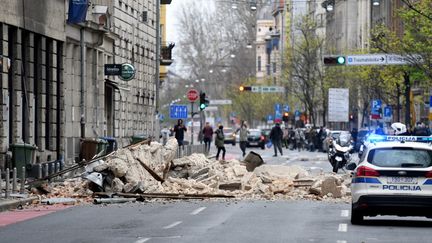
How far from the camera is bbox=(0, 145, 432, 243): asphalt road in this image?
20.4 meters

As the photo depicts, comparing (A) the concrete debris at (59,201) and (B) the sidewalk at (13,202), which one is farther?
(A) the concrete debris at (59,201)

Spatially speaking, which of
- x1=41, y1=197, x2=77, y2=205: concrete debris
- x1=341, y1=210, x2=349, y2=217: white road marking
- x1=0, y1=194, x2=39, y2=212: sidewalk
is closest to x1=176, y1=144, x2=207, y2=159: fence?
x1=41, y1=197, x2=77, y2=205: concrete debris

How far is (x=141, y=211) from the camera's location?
91.0ft

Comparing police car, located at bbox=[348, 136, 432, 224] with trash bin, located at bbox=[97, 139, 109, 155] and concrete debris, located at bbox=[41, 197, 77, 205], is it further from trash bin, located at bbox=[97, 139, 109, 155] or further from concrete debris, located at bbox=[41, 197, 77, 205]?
trash bin, located at bbox=[97, 139, 109, 155]

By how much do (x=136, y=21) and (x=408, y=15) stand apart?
1477 cm

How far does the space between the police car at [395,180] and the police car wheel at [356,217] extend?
0.10 meters

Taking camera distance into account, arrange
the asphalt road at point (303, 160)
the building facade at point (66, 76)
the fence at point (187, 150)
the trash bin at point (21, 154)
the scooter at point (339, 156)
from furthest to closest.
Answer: the asphalt road at point (303, 160) < the fence at point (187, 150) < the scooter at point (339, 156) < the building facade at point (66, 76) < the trash bin at point (21, 154)

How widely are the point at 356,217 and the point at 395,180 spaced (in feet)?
3.55

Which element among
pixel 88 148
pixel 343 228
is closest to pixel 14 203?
pixel 343 228

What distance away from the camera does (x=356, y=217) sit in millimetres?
23266

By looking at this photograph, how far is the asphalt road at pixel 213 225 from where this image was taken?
20.4m

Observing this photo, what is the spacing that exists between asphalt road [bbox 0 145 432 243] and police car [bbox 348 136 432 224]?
34 centimetres

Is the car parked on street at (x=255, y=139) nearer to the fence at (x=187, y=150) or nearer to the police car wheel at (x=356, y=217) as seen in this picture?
the fence at (x=187, y=150)

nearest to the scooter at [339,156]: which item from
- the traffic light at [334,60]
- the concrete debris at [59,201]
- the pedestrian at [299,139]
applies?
the traffic light at [334,60]
